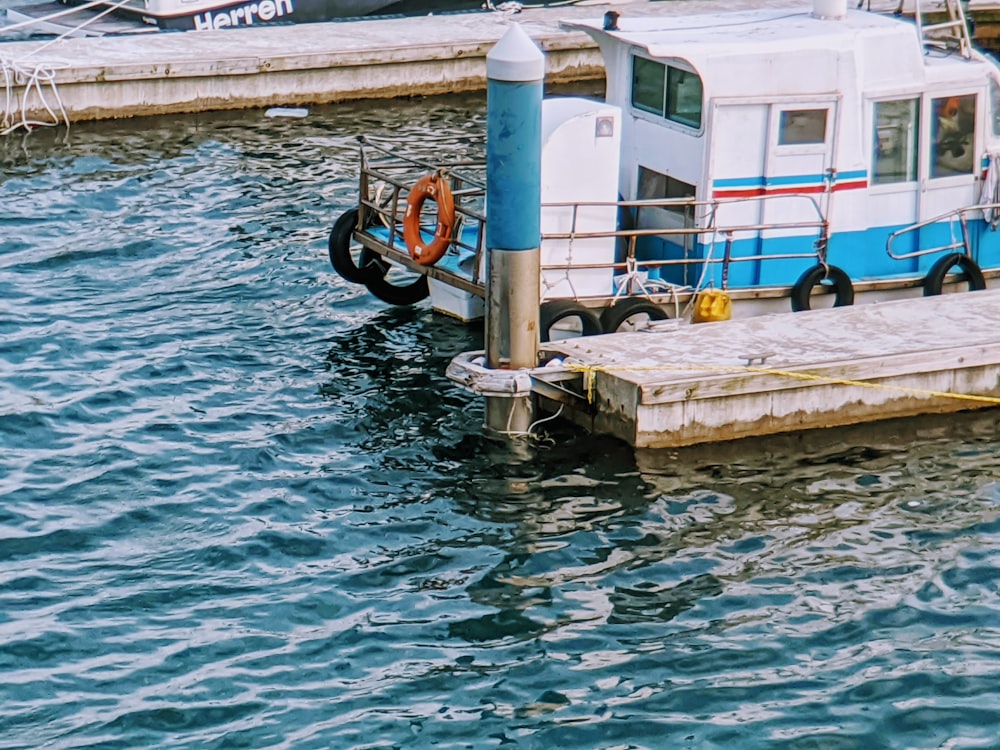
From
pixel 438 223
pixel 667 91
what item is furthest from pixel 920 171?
pixel 438 223

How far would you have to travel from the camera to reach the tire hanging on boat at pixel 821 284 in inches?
577

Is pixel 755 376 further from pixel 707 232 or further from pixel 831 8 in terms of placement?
pixel 831 8

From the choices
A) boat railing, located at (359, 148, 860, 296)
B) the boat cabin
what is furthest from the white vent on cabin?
boat railing, located at (359, 148, 860, 296)

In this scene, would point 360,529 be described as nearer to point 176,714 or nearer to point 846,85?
point 176,714

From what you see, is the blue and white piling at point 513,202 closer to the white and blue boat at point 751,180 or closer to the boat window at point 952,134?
the white and blue boat at point 751,180

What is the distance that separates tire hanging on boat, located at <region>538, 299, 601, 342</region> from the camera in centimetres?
1384

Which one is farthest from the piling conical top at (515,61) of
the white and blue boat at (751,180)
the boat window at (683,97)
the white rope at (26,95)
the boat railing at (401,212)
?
the white rope at (26,95)

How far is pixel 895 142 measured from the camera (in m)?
15.0

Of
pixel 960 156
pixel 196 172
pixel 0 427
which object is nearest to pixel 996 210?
pixel 960 156

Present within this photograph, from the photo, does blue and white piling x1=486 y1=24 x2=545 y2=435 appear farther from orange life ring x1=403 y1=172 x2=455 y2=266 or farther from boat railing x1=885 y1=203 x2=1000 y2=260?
boat railing x1=885 y1=203 x2=1000 y2=260

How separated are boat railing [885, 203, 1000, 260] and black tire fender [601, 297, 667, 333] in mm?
2581

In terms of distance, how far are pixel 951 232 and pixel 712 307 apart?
9.37 ft

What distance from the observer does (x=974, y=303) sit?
1483 cm

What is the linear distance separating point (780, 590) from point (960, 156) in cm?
598
